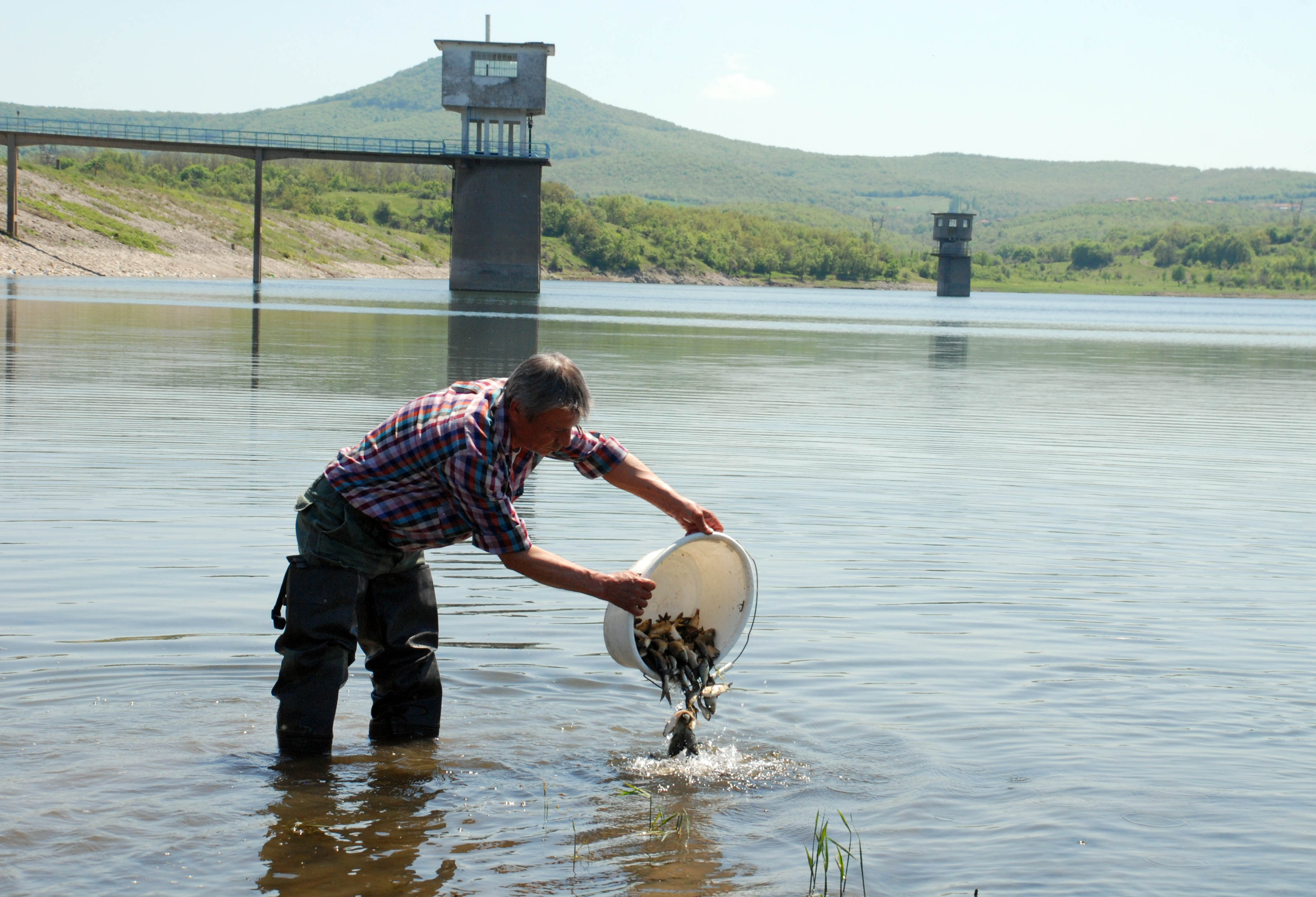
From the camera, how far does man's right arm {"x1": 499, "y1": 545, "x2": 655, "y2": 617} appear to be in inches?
197

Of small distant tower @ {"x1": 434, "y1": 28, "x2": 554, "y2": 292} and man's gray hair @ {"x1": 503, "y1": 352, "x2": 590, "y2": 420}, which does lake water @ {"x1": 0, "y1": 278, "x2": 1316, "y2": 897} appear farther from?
small distant tower @ {"x1": 434, "y1": 28, "x2": 554, "y2": 292}

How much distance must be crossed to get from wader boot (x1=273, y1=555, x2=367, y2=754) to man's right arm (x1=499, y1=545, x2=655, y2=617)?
0.83m

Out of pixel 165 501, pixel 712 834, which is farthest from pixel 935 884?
pixel 165 501

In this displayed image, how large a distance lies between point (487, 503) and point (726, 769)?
181 cm

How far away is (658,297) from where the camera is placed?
95875 millimetres

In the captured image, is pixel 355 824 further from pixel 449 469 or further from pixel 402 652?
pixel 449 469

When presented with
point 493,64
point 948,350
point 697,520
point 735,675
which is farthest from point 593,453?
point 493,64

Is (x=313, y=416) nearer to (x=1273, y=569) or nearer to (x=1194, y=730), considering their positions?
(x=1273, y=569)

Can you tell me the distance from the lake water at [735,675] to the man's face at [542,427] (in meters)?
1.46

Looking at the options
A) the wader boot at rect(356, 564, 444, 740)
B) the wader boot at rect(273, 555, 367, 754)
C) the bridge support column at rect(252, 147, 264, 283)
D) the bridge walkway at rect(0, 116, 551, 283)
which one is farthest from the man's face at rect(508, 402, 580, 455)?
the bridge support column at rect(252, 147, 264, 283)

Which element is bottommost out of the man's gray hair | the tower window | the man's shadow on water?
the man's shadow on water

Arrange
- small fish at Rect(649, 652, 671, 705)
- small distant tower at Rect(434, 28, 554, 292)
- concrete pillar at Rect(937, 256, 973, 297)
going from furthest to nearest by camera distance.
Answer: concrete pillar at Rect(937, 256, 973, 297) → small distant tower at Rect(434, 28, 554, 292) → small fish at Rect(649, 652, 671, 705)

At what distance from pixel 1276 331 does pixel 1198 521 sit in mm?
57058

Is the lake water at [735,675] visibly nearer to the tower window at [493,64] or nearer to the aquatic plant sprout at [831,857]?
the aquatic plant sprout at [831,857]
